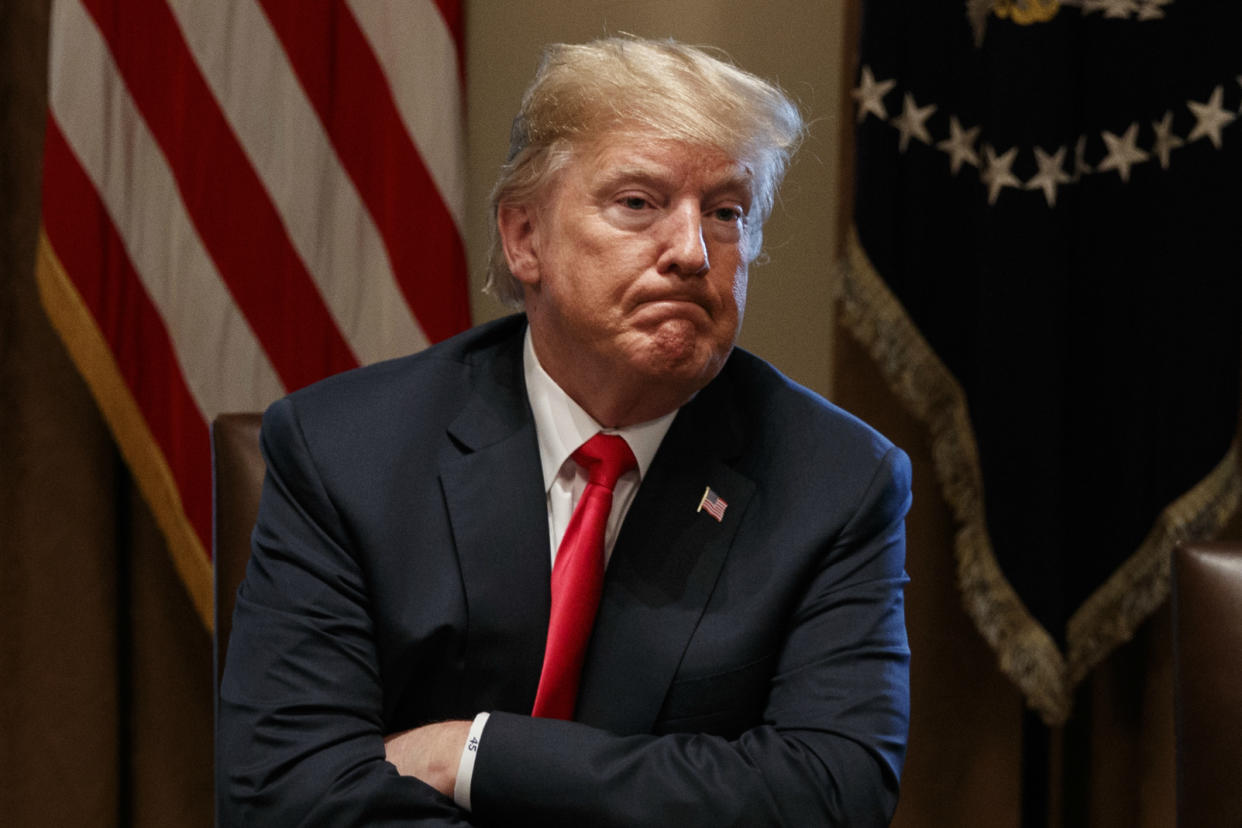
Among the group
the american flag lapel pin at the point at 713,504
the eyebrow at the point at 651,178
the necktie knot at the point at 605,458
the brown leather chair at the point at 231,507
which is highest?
the eyebrow at the point at 651,178

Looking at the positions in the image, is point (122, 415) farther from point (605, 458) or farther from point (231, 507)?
point (605, 458)

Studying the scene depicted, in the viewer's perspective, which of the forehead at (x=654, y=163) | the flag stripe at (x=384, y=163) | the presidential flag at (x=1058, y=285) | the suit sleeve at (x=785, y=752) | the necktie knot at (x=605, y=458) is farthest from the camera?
the flag stripe at (x=384, y=163)

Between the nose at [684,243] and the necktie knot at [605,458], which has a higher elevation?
the nose at [684,243]

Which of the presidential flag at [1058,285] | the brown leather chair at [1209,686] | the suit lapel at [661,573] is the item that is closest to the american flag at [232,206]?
the presidential flag at [1058,285]

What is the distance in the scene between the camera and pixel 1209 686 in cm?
158

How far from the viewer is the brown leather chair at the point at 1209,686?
1.57m

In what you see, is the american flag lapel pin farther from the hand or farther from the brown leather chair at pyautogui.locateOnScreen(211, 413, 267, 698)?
the brown leather chair at pyautogui.locateOnScreen(211, 413, 267, 698)

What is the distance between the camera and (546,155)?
5.31 ft

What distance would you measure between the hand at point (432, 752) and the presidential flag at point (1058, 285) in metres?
1.40

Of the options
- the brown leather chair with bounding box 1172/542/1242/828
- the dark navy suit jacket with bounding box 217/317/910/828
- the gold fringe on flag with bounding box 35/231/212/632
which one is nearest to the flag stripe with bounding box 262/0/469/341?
the gold fringe on flag with bounding box 35/231/212/632

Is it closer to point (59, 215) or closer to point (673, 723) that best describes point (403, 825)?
point (673, 723)

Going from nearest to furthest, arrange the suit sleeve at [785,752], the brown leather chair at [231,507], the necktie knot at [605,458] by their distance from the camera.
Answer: the suit sleeve at [785,752], the necktie knot at [605,458], the brown leather chair at [231,507]

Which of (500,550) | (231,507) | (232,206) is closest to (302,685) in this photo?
(500,550)

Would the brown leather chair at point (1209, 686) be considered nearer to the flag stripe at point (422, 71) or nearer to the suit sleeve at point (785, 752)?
the suit sleeve at point (785, 752)
